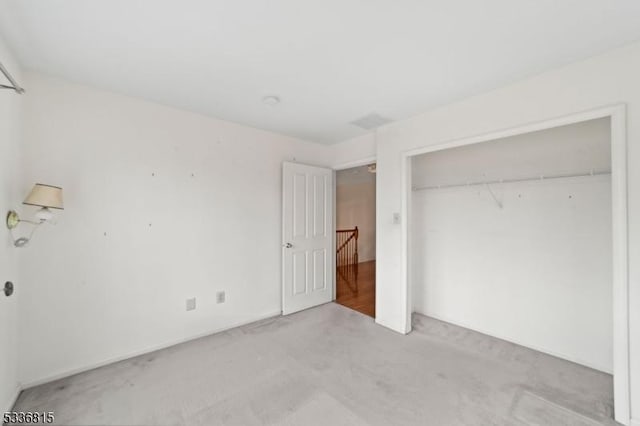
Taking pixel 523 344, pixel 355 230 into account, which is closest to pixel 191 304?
pixel 523 344

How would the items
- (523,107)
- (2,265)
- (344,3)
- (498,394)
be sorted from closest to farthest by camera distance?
(344,3), (2,265), (498,394), (523,107)

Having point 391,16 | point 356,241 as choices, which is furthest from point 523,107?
point 356,241

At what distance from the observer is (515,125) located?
229cm

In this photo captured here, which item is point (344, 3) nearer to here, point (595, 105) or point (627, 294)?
point (595, 105)

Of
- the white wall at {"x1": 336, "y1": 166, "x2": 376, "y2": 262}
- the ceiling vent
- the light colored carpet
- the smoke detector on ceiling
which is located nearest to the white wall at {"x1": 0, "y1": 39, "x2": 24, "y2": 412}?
the light colored carpet

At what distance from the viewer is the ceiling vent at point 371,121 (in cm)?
303

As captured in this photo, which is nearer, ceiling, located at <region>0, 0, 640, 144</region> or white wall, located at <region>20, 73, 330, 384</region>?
ceiling, located at <region>0, 0, 640, 144</region>

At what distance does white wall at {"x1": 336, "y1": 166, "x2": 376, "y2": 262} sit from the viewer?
7359 mm

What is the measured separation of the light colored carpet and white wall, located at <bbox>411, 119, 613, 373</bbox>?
1.11ft

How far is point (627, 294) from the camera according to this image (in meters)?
1.77

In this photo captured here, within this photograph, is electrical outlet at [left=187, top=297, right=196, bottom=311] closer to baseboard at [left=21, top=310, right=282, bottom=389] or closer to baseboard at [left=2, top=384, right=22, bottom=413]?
baseboard at [left=21, top=310, right=282, bottom=389]

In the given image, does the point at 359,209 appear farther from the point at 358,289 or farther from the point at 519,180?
the point at 519,180

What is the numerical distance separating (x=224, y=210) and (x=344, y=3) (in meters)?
2.41

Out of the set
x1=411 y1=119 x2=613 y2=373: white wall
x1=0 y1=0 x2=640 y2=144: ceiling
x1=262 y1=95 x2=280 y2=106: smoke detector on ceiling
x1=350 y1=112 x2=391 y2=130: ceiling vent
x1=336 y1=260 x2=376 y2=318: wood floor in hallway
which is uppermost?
x1=0 y1=0 x2=640 y2=144: ceiling
